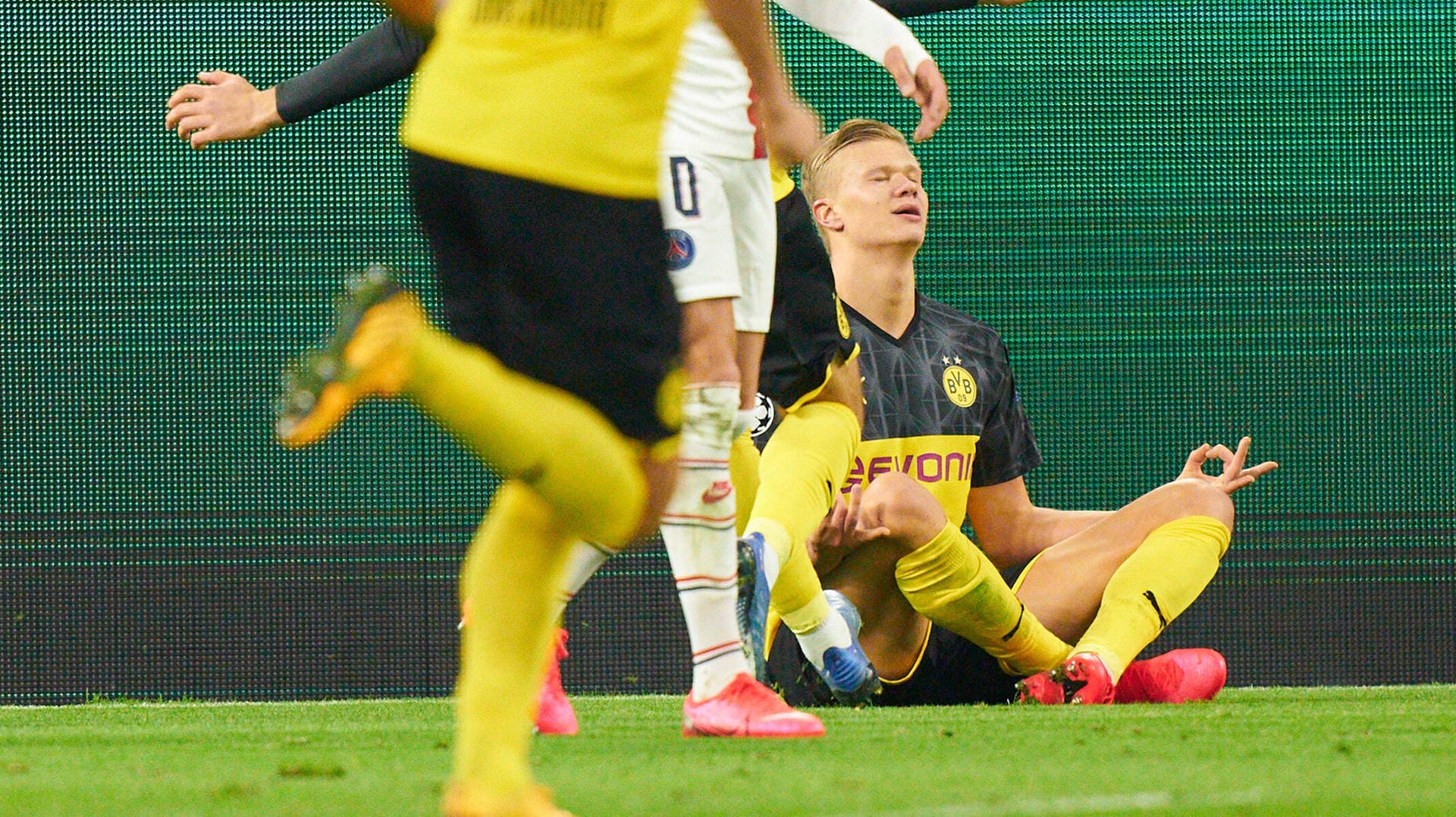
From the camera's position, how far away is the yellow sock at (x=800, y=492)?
2225mm

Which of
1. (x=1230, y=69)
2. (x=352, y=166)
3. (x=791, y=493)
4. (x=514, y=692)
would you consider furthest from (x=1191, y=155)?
(x=514, y=692)

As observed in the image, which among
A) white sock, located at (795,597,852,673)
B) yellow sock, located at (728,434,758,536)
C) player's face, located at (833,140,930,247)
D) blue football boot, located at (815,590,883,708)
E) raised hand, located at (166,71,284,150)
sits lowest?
blue football boot, located at (815,590,883,708)

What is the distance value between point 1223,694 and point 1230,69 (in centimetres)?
190

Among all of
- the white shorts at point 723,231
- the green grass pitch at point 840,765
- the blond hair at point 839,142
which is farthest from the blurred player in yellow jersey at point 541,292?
the blond hair at point 839,142

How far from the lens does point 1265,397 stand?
4191 mm

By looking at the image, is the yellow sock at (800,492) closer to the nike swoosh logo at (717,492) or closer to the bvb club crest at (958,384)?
the nike swoosh logo at (717,492)

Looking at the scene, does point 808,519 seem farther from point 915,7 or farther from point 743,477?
point 915,7

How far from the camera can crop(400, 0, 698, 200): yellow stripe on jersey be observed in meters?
1.19

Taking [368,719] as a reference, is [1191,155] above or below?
above

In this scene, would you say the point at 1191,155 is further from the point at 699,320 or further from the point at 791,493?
the point at 699,320

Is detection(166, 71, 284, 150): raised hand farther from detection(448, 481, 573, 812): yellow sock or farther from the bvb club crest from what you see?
the bvb club crest

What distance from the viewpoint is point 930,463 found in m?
2.92

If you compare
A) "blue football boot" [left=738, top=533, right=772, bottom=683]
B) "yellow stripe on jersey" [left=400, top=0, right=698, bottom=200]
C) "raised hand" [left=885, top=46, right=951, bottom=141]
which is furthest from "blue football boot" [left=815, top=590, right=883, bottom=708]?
"yellow stripe on jersey" [left=400, top=0, right=698, bottom=200]

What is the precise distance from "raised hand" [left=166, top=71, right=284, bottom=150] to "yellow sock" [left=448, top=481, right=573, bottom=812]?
3.90ft
